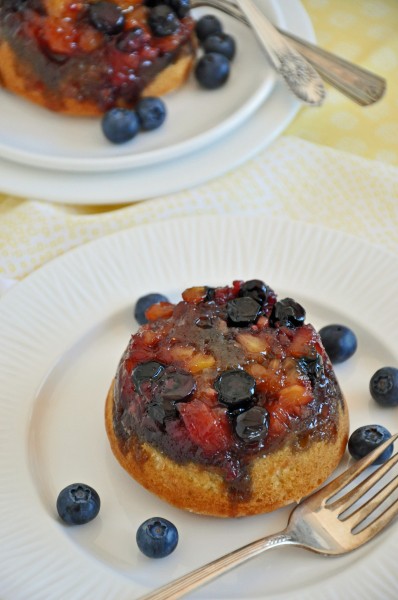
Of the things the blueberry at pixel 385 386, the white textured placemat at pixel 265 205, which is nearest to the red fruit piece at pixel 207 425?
the blueberry at pixel 385 386

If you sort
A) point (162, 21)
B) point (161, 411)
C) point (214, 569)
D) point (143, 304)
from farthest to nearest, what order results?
point (162, 21) → point (143, 304) → point (161, 411) → point (214, 569)

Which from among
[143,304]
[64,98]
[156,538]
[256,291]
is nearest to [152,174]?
[64,98]

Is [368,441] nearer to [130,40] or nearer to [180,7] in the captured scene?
[130,40]

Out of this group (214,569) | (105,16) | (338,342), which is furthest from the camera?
(105,16)

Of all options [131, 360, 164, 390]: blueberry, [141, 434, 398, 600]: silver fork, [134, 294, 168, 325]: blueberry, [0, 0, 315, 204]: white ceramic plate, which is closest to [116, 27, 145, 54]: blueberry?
[0, 0, 315, 204]: white ceramic plate

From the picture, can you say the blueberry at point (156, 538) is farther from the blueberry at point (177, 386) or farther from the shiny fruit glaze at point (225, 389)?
the blueberry at point (177, 386)

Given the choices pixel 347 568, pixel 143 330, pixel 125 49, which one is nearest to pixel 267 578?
pixel 347 568
